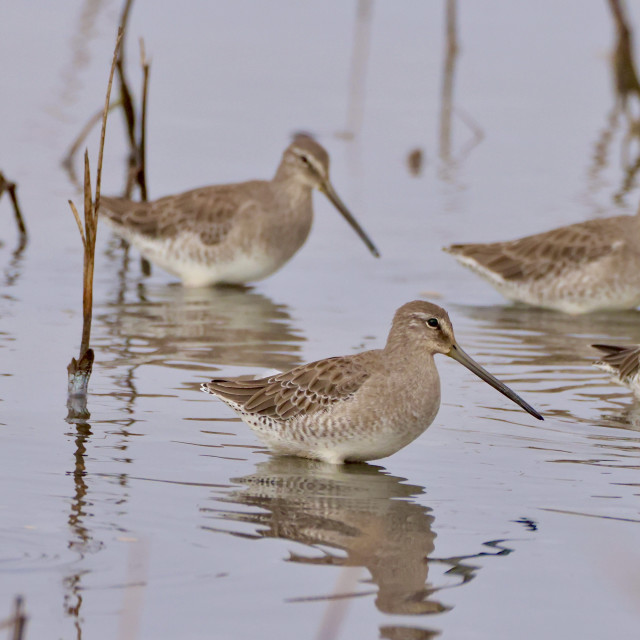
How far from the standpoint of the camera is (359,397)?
287 inches

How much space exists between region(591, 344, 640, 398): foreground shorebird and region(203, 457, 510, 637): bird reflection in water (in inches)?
77.9

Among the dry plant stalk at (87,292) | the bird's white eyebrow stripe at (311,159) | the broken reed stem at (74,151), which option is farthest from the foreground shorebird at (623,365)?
the broken reed stem at (74,151)

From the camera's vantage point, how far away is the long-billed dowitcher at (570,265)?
454 inches

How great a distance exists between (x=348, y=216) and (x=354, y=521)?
594cm

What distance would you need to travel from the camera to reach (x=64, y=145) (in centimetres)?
1593

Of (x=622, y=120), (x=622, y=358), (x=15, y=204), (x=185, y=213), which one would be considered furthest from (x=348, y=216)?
(x=622, y=120)

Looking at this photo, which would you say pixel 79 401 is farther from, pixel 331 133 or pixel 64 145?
pixel 331 133

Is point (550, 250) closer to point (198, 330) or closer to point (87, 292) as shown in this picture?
point (198, 330)

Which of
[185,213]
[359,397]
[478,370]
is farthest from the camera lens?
[185,213]

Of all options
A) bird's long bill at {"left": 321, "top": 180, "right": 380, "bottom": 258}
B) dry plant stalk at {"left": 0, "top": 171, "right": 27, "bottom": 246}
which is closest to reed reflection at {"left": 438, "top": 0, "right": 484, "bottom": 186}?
bird's long bill at {"left": 321, "top": 180, "right": 380, "bottom": 258}

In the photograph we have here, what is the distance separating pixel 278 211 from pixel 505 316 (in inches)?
76.2

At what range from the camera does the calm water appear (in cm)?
554

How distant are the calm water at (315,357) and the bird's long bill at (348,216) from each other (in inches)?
11.0

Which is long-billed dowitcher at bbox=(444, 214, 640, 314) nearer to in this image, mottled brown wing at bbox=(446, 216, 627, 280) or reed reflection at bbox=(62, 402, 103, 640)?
mottled brown wing at bbox=(446, 216, 627, 280)
